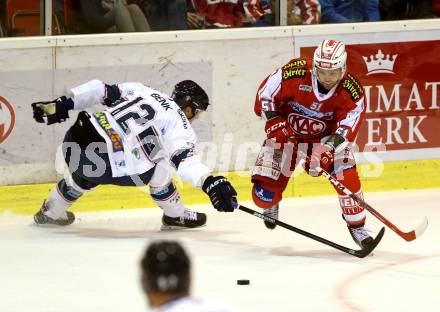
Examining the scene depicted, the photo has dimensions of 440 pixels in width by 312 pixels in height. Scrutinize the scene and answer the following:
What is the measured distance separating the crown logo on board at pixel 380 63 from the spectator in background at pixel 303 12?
41 cm

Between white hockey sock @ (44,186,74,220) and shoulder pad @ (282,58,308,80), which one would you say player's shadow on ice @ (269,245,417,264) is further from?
white hockey sock @ (44,186,74,220)

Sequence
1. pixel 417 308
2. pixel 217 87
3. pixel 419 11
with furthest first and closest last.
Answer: pixel 419 11, pixel 217 87, pixel 417 308

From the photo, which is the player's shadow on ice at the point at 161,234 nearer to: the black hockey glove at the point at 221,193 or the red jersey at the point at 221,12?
the black hockey glove at the point at 221,193

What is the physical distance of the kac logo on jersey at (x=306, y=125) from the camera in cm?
586

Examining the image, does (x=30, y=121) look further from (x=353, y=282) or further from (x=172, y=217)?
(x=353, y=282)

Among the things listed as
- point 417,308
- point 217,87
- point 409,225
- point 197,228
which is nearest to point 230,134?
point 217,87

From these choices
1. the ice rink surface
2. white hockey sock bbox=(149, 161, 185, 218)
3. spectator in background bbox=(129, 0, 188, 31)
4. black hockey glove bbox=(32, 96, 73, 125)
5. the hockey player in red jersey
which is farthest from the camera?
spectator in background bbox=(129, 0, 188, 31)

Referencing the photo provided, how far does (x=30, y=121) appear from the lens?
21.6 ft

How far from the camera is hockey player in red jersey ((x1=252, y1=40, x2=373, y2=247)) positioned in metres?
5.63

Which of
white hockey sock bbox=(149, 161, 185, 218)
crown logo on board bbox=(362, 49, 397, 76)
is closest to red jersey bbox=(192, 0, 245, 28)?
crown logo on board bbox=(362, 49, 397, 76)

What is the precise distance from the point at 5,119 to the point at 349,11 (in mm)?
2296

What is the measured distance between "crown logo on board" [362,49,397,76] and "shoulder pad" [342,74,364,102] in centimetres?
153

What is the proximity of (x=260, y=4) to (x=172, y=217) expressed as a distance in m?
1.63

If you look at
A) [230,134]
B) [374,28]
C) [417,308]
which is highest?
[374,28]
